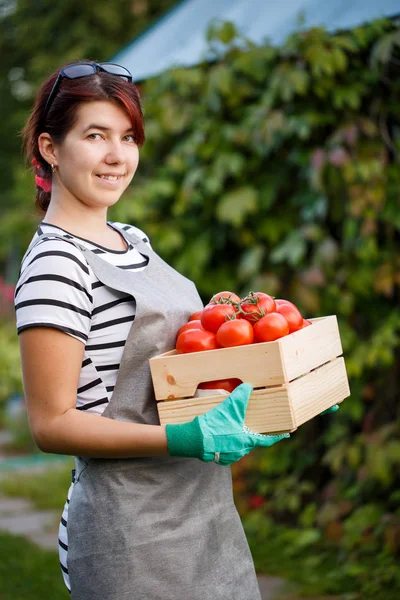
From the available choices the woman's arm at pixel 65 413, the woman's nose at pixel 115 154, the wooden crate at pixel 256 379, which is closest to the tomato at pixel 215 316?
the wooden crate at pixel 256 379

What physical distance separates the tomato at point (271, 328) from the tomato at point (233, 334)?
0.03 meters

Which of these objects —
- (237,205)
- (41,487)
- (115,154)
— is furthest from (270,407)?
(41,487)

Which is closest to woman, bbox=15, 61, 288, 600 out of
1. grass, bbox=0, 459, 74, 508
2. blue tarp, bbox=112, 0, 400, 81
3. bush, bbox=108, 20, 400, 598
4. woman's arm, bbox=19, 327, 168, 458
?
woman's arm, bbox=19, 327, 168, 458

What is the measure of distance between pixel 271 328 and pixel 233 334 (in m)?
0.10

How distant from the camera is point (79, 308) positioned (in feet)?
6.38

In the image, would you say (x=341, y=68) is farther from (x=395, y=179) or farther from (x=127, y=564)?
(x=127, y=564)

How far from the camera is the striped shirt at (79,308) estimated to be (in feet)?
6.26

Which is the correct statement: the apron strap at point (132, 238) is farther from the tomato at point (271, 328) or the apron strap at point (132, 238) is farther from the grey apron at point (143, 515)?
the tomato at point (271, 328)

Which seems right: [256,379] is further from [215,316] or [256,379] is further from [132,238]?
[132,238]

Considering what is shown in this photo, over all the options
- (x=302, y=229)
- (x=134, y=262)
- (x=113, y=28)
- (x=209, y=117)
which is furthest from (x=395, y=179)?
(x=113, y=28)

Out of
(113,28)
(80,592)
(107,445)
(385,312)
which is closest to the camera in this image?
(107,445)

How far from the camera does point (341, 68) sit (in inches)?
167

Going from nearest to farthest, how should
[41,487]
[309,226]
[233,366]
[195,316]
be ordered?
1. [233,366]
2. [195,316]
3. [309,226]
4. [41,487]

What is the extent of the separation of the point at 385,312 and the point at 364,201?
681 millimetres
